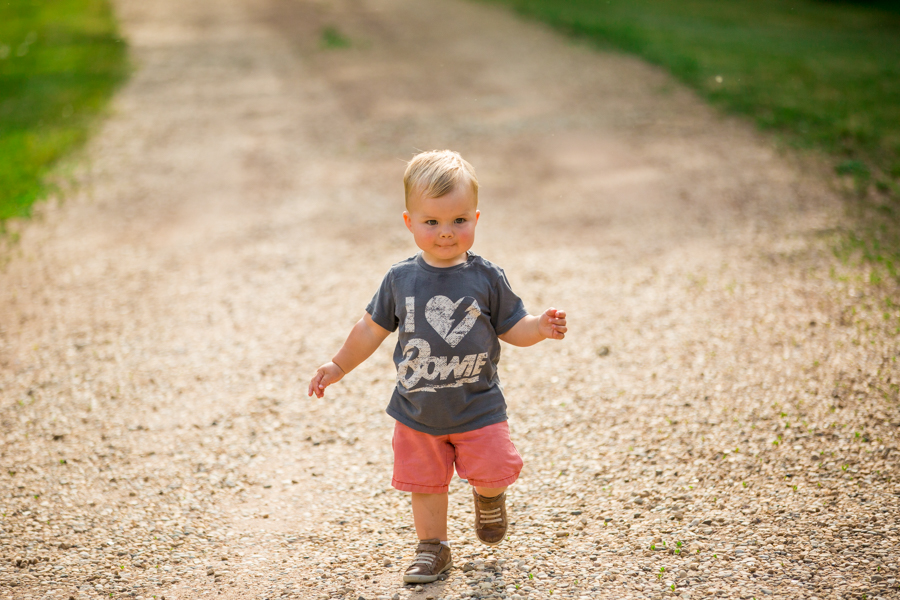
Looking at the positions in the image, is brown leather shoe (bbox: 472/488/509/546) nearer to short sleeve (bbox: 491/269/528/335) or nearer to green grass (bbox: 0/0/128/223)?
short sleeve (bbox: 491/269/528/335)

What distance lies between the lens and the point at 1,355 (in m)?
5.53

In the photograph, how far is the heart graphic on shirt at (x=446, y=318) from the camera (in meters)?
2.92

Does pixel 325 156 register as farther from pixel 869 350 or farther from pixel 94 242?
pixel 869 350

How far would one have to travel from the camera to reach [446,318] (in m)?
2.92

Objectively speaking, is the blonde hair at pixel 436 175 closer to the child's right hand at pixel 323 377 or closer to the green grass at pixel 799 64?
the child's right hand at pixel 323 377

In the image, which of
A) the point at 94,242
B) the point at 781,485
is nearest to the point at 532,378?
the point at 781,485

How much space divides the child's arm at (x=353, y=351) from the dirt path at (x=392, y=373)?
0.88 meters

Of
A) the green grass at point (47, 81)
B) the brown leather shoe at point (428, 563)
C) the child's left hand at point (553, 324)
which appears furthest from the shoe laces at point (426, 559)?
the green grass at point (47, 81)

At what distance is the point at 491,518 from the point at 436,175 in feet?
4.76

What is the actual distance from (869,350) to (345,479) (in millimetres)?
3551

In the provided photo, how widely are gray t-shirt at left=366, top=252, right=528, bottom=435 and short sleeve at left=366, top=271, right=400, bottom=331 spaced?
0.02 metres

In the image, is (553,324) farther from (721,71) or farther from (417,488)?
(721,71)

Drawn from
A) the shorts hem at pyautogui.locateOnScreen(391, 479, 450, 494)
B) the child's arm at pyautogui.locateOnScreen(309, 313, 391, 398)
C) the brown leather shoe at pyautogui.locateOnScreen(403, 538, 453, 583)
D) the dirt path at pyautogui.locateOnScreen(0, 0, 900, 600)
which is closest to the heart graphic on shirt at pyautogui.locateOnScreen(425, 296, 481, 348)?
the child's arm at pyautogui.locateOnScreen(309, 313, 391, 398)

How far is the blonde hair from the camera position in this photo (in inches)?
112
